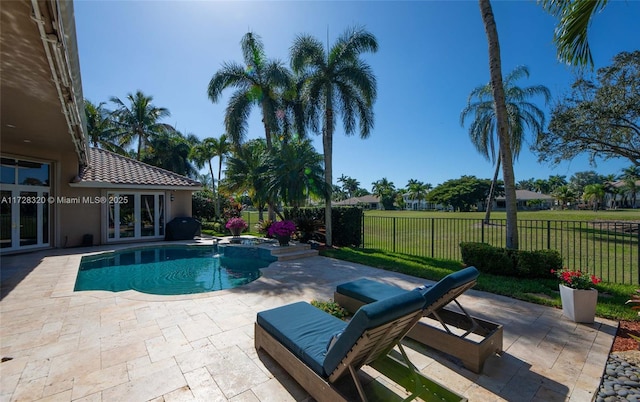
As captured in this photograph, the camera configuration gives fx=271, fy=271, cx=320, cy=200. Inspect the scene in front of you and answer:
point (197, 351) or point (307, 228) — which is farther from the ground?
point (307, 228)

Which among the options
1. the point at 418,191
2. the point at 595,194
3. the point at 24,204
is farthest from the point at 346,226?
the point at 418,191

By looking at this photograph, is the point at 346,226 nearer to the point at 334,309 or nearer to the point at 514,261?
the point at 514,261

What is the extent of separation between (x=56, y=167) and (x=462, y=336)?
51.9 feet

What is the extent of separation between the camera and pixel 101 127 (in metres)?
23.6

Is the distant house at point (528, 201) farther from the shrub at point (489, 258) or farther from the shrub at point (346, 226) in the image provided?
the shrub at point (489, 258)

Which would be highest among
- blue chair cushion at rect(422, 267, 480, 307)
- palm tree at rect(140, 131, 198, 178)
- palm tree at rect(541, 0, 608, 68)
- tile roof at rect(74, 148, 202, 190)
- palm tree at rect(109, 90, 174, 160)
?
palm tree at rect(109, 90, 174, 160)

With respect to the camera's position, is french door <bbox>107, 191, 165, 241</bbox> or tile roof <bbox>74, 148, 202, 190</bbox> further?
french door <bbox>107, 191, 165, 241</bbox>

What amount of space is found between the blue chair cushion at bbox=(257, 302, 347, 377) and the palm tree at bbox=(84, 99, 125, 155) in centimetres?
2725

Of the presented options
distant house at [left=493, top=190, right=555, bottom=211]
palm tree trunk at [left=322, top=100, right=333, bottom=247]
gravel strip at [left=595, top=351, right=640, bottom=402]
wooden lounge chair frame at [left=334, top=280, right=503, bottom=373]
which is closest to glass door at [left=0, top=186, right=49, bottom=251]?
palm tree trunk at [left=322, top=100, right=333, bottom=247]

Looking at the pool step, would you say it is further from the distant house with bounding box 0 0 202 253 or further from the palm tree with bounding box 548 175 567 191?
the palm tree with bounding box 548 175 567 191

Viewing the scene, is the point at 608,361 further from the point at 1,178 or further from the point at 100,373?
the point at 1,178

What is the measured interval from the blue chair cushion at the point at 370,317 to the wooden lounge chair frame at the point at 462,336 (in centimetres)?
109

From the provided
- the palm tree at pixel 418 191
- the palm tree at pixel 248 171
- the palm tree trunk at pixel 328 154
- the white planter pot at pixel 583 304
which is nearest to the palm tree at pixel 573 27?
the white planter pot at pixel 583 304

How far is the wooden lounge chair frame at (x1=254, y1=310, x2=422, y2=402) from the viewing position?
211 centimetres
